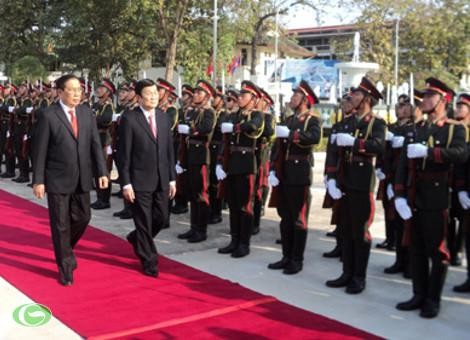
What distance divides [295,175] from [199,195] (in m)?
1.65

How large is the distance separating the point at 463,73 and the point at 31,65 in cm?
2733

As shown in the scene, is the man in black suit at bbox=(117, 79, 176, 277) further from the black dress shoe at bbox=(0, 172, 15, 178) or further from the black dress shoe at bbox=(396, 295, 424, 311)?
the black dress shoe at bbox=(0, 172, 15, 178)

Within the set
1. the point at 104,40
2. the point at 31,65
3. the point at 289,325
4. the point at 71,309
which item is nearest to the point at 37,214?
the point at 71,309

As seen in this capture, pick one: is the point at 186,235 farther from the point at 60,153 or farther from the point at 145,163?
the point at 60,153

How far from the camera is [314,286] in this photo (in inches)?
220

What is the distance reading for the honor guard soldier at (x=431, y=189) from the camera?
470 centimetres

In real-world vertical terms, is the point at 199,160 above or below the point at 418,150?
below

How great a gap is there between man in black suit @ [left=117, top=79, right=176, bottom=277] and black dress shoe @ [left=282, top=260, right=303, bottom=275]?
1.29 m

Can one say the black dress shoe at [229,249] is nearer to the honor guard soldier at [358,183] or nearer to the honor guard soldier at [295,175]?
the honor guard soldier at [295,175]

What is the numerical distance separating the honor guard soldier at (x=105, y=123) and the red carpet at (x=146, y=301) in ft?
8.63

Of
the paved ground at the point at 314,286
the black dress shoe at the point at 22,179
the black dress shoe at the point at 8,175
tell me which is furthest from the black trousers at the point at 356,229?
the black dress shoe at the point at 8,175

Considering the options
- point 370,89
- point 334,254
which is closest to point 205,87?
point 334,254

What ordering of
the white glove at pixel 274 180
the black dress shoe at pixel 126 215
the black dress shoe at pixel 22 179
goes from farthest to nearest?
the black dress shoe at pixel 22 179 < the black dress shoe at pixel 126 215 < the white glove at pixel 274 180

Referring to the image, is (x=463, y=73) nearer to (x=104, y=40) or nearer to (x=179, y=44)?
(x=179, y=44)
